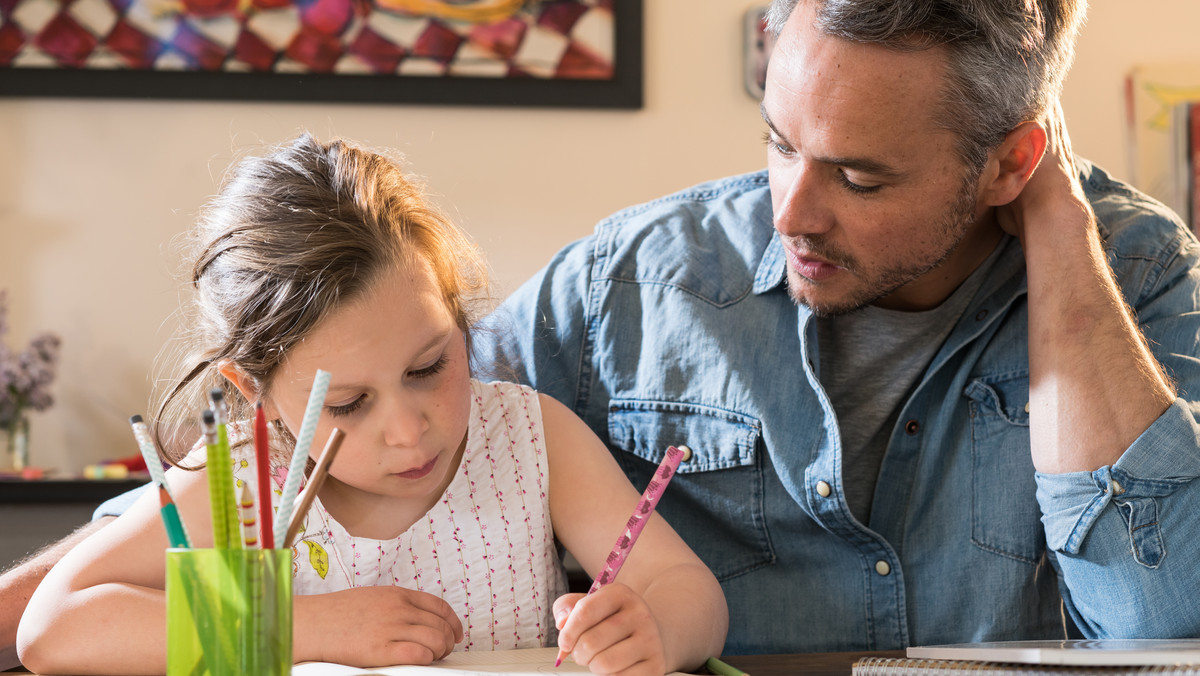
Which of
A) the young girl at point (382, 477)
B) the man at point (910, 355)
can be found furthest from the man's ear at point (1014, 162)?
the young girl at point (382, 477)

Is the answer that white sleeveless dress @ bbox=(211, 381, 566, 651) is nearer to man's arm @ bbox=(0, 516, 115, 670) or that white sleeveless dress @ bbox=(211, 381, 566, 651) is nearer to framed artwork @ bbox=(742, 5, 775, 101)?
man's arm @ bbox=(0, 516, 115, 670)

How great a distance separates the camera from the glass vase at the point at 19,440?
2.07 metres

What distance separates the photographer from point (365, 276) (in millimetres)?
940

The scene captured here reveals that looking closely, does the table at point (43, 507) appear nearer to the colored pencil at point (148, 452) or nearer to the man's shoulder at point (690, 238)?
the man's shoulder at point (690, 238)

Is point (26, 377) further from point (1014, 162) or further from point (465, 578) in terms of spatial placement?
point (1014, 162)

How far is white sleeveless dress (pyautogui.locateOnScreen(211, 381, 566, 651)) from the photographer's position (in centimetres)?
105

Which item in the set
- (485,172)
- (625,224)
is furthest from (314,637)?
(485,172)

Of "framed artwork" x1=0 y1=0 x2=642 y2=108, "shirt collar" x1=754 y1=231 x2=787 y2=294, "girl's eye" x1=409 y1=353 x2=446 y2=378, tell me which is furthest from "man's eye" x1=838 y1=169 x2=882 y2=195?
"framed artwork" x1=0 y1=0 x2=642 y2=108

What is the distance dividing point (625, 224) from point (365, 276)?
0.52 meters

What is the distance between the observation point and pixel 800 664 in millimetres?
884

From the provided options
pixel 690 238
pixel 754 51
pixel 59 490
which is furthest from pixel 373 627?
pixel 754 51

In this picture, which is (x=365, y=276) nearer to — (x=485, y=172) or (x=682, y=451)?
(x=682, y=451)

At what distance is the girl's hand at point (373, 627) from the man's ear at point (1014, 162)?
770 millimetres

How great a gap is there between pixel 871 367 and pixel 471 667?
25.9 inches
